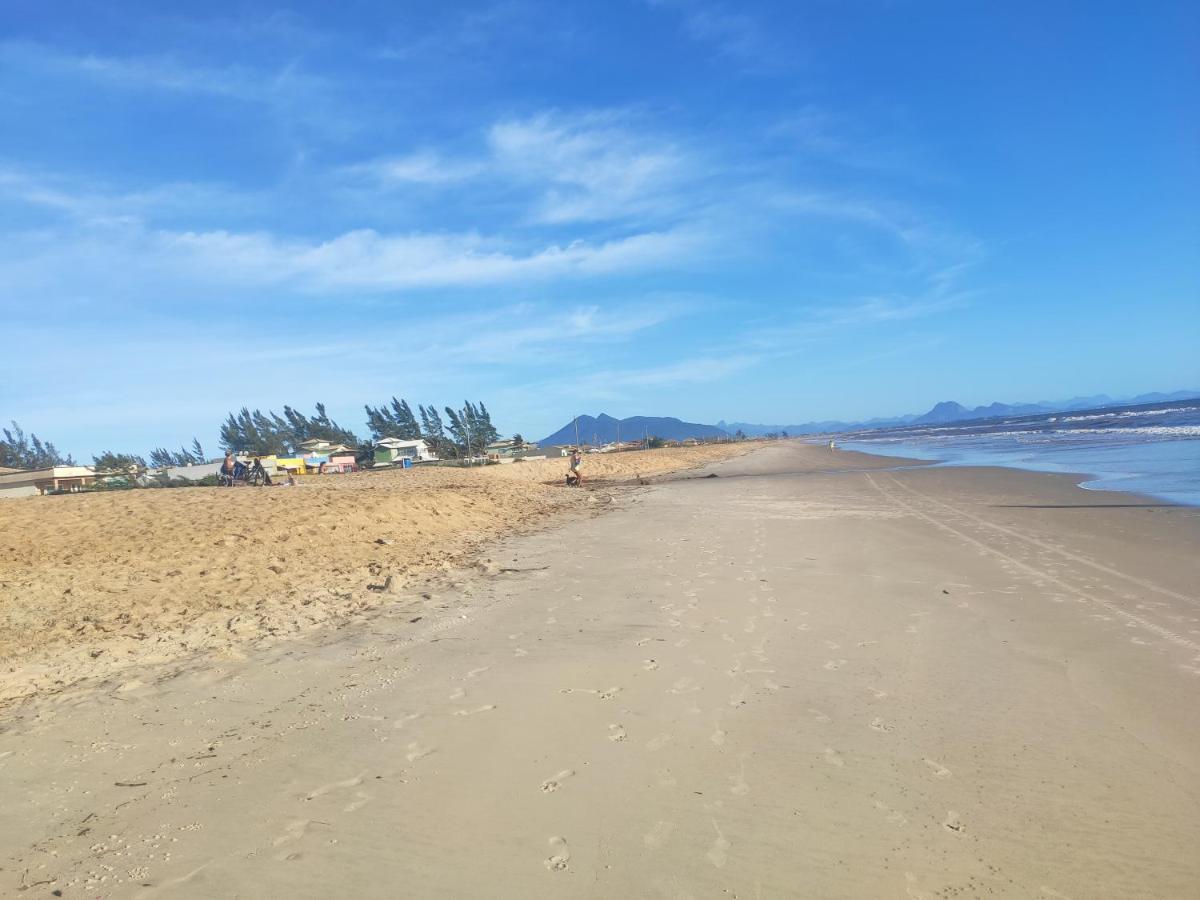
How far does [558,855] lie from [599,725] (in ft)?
4.29

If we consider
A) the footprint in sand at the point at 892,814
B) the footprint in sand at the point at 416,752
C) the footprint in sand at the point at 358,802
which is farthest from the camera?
the footprint in sand at the point at 416,752

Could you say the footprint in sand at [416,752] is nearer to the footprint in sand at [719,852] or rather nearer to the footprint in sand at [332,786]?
the footprint in sand at [332,786]

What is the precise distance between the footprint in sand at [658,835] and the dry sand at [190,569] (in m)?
4.39

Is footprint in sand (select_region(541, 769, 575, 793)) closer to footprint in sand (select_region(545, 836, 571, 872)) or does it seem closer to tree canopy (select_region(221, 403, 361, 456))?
footprint in sand (select_region(545, 836, 571, 872))

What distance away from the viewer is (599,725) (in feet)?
14.1

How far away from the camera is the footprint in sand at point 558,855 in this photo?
293cm

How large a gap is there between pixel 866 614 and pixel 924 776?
10.9 ft

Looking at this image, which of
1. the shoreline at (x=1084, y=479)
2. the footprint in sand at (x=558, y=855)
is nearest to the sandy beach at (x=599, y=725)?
the footprint in sand at (x=558, y=855)

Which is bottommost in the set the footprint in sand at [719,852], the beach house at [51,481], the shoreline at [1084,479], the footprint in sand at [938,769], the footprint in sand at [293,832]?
the shoreline at [1084,479]

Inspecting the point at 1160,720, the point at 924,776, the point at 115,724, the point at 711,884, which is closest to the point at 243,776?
the point at 115,724

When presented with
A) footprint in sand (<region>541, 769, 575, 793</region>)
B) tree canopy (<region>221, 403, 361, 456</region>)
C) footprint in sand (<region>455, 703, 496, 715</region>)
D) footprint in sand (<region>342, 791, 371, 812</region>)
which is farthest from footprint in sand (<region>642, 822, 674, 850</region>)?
tree canopy (<region>221, 403, 361, 456</region>)

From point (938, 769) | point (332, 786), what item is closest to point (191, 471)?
point (332, 786)

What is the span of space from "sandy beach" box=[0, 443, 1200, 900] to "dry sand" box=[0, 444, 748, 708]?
0.21ft

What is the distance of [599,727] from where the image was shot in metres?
4.27
